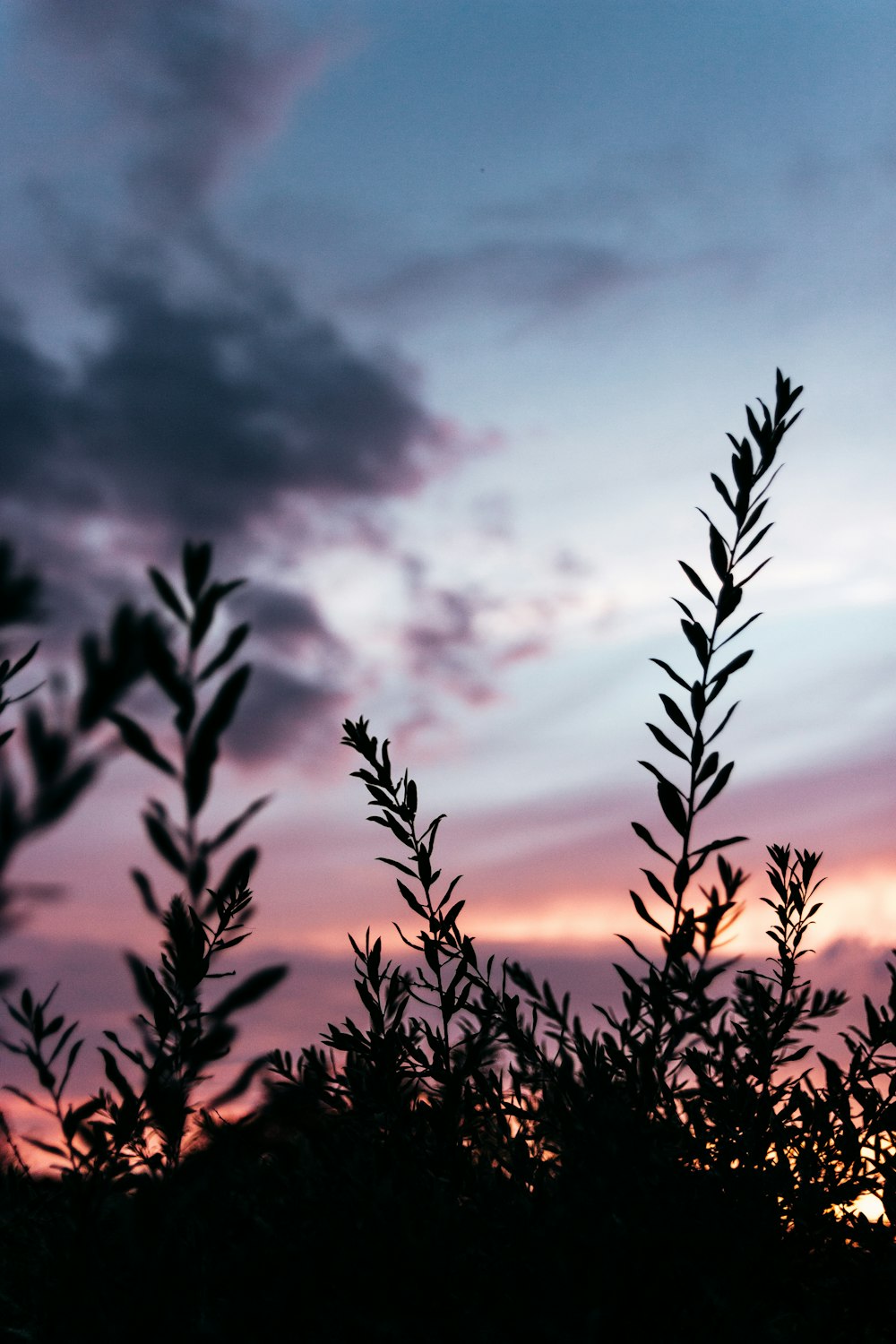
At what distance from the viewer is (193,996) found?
7.93 feet

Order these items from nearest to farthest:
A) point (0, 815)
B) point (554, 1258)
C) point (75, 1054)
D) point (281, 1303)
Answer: point (554, 1258)
point (281, 1303)
point (0, 815)
point (75, 1054)

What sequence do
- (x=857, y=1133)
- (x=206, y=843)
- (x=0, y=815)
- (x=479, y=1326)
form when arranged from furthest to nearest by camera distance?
(x=206, y=843) < (x=857, y=1133) < (x=0, y=815) < (x=479, y=1326)

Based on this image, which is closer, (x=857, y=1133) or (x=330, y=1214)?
(x=330, y=1214)

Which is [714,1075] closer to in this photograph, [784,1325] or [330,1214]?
[784,1325]

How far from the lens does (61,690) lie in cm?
299

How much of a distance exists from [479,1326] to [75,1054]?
1.50m

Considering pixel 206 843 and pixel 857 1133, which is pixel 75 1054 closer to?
pixel 206 843

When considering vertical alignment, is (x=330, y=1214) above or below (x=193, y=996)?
below

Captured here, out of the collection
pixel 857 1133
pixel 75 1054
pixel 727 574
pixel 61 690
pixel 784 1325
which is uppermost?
pixel 727 574

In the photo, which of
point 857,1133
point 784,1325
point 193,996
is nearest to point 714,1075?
point 857,1133

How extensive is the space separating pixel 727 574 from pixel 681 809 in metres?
0.64

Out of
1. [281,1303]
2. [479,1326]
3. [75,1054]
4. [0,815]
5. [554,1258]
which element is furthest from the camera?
[75,1054]

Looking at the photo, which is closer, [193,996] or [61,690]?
[193,996]

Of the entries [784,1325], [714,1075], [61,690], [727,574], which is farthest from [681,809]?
[61,690]
